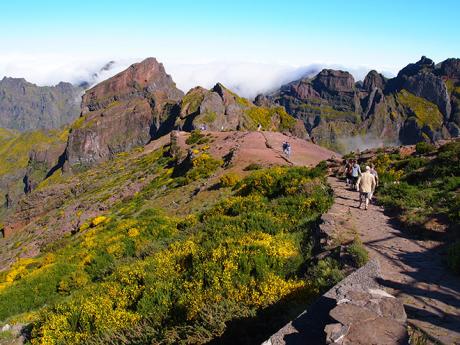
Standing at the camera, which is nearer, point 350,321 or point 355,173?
point 350,321

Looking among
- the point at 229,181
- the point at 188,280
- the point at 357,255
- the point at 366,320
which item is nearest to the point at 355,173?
the point at 229,181

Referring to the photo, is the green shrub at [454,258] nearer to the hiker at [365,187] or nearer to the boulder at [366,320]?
the boulder at [366,320]

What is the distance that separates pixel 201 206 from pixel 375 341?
20.8 meters

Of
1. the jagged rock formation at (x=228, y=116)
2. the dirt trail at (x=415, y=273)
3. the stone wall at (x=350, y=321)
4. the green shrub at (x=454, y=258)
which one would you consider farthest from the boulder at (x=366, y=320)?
the jagged rock formation at (x=228, y=116)

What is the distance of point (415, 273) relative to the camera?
8.98 metres

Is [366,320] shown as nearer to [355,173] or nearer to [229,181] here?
[355,173]

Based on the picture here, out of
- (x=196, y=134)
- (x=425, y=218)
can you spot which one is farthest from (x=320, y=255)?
(x=196, y=134)

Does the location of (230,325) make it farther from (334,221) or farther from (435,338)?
(334,221)

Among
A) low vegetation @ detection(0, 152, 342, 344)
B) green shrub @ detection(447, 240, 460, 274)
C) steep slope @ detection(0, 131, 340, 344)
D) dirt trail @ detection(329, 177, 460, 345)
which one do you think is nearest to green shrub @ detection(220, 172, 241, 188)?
steep slope @ detection(0, 131, 340, 344)

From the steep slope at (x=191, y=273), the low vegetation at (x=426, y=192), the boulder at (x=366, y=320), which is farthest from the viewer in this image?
the low vegetation at (x=426, y=192)

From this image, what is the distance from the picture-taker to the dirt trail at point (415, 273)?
22.1 ft

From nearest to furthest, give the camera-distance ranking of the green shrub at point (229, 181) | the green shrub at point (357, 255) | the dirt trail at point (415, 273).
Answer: the dirt trail at point (415, 273), the green shrub at point (357, 255), the green shrub at point (229, 181)

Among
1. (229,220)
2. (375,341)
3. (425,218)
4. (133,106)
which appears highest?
(375,341)

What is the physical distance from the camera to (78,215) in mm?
48438
